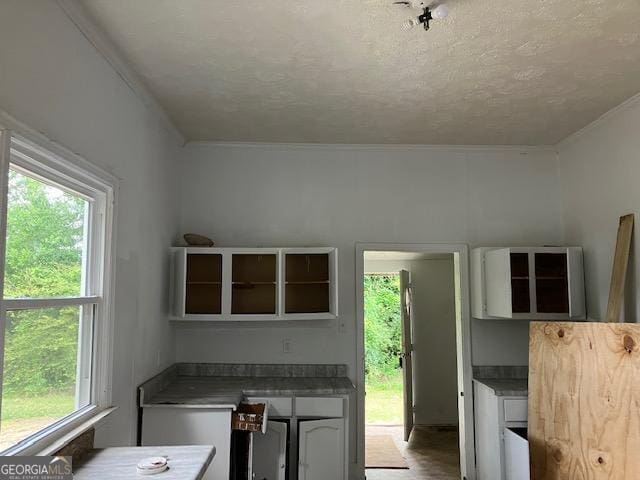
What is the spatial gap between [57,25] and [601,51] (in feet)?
8.55

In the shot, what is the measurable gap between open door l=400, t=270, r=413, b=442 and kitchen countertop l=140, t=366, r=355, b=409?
5.28 ft

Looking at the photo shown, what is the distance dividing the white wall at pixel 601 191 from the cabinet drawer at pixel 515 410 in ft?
3.05

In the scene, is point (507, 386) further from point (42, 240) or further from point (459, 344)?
point (42, 240)

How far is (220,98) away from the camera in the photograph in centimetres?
310

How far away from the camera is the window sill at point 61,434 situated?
5.78 ft

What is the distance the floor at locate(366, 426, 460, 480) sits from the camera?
4.22 meters

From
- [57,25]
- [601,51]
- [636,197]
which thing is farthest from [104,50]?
[636,197]

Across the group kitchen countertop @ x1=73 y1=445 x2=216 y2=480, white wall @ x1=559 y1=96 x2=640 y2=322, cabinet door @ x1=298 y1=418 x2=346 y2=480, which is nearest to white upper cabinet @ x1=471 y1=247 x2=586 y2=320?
white wall @ x1=559 y1=96 x2=640 y2=322

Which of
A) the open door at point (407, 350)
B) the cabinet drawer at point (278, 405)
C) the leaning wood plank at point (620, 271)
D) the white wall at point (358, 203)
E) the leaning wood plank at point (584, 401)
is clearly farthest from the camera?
the open door at point (407, 350)

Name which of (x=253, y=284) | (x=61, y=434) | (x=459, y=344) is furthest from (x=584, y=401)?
(x=61, y=434)

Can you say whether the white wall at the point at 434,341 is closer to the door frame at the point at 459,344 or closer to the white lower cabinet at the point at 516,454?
the door frame at the point at 459,344

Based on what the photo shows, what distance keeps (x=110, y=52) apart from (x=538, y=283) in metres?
3.29

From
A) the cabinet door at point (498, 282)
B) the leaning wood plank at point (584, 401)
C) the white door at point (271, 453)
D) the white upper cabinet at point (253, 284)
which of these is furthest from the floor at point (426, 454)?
the white upper cabinet at point (253, 284)

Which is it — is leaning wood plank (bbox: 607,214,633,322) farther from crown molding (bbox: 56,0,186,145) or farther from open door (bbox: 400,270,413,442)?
crown molding (bbox: 56,0,186,145)
